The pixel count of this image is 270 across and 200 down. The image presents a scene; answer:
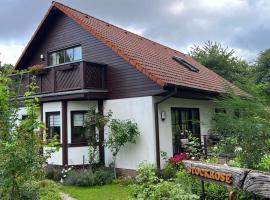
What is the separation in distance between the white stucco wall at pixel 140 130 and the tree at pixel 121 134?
0.92ft

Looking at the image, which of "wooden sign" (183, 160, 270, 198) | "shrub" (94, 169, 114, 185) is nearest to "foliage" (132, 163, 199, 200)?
"wooden sign" (183, 160, 270, 198)

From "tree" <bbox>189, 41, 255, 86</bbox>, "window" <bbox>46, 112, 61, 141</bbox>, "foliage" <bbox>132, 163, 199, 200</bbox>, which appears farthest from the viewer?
"tree" <bbox>189, 41, 255, 86</bbox>

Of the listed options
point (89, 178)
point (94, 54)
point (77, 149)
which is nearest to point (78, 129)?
point (77, 149)

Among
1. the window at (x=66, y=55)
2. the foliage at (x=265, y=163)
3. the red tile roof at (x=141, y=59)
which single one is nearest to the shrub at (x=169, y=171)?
the red tile roof at (x=141, y=59)

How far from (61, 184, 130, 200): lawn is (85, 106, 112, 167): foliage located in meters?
1.96

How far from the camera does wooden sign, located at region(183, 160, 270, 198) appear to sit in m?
3.70

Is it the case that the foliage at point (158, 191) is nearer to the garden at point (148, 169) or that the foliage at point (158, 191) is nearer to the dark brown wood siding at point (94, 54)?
the garden at point (148, 169)

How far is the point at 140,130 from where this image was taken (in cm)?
1144

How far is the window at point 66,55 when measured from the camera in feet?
46.7

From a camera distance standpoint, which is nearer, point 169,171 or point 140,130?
point 169,171

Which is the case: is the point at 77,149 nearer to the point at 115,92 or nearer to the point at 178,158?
the point at 115,92

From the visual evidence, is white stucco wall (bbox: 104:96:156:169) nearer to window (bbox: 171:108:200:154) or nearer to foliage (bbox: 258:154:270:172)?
window (bbox: 171:108:200:154)

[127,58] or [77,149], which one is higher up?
[127,58]

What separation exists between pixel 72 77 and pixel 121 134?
2992 millimetres
